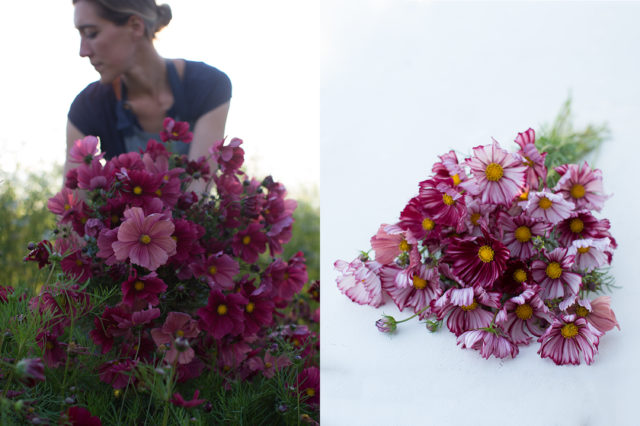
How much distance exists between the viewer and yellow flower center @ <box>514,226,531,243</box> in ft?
3.15

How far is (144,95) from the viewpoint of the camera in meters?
1.74

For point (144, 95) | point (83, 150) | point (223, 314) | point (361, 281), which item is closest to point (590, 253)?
point (361, 281)

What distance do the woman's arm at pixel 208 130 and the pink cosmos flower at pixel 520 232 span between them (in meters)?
0.94

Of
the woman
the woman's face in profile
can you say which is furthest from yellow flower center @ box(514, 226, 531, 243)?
the woman's face in profile

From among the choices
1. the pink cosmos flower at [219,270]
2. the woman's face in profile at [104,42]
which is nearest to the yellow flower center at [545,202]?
the pink cosmos flower at [219,270]

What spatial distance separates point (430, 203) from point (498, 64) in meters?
0.41

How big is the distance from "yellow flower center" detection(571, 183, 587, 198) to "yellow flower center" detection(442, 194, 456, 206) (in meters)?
0.23

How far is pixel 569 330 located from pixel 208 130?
1.17 metres

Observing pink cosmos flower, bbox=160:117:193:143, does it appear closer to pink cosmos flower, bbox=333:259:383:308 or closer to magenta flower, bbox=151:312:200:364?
magenta flower, bbox=151:312:200:364

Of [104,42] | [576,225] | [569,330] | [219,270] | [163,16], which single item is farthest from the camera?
[163,16]

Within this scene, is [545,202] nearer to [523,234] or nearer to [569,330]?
[523,234]

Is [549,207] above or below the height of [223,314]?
above

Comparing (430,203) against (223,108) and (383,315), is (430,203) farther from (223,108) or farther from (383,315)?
(223,108)

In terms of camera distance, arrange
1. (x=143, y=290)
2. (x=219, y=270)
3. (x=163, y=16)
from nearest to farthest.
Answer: (x=143, y=290)
(x=219, y=270)
(x=163, y=16)
